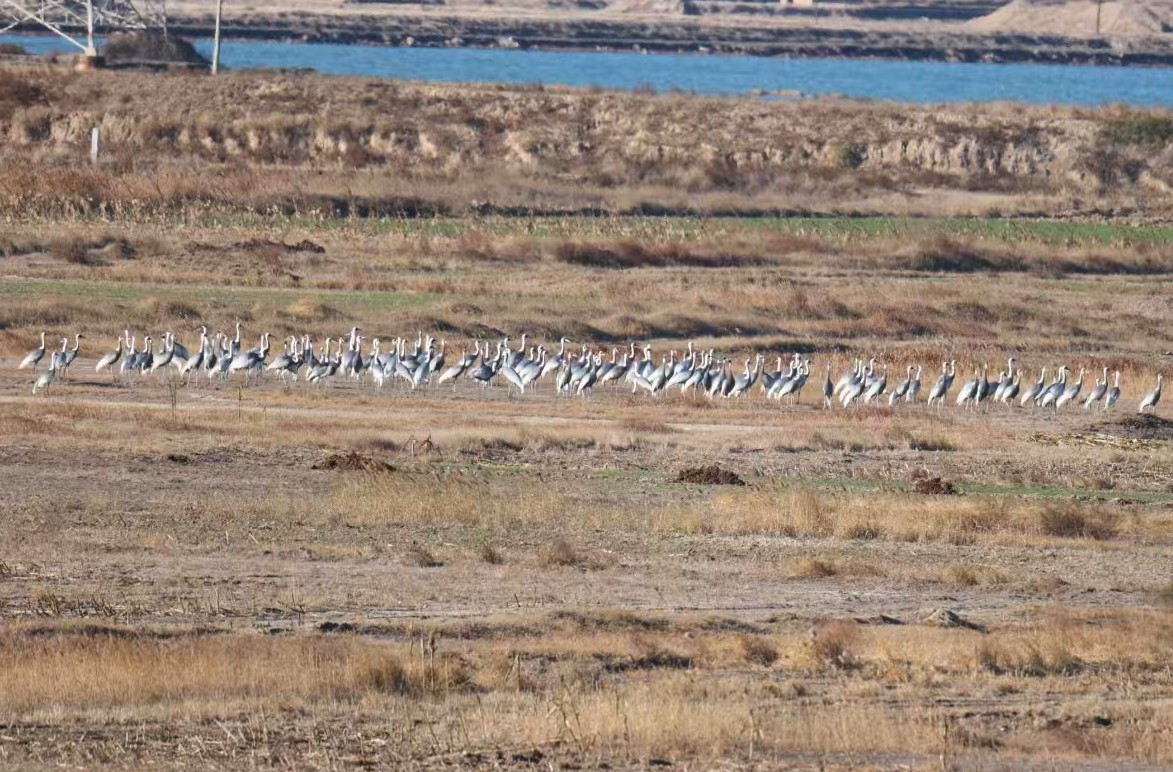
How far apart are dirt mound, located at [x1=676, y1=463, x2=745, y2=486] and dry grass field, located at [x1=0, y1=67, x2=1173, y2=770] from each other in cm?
52

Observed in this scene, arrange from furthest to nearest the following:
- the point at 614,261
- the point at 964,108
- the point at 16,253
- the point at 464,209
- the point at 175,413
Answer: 1. the point at 964,108
2. the point at 464,209
3. the point at 614,261
4. the point at 16,253
5. the point at 175,413

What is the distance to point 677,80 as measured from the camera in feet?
522

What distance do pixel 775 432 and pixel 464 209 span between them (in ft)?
105

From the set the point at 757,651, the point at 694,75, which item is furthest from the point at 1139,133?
the point at 694,75

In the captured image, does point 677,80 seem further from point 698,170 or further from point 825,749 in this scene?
point 825,749

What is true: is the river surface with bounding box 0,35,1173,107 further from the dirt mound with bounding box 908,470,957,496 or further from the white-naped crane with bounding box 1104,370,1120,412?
the dirt mound with bounding box 908,470,957,496

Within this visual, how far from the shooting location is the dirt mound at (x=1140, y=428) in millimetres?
33406

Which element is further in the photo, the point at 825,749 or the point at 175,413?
the point at 175,413

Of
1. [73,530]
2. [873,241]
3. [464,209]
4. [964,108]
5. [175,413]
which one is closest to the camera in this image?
[73,530]

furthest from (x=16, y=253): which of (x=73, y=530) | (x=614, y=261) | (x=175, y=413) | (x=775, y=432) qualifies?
(x=73, y=530)

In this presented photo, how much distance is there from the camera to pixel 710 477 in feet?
89.2

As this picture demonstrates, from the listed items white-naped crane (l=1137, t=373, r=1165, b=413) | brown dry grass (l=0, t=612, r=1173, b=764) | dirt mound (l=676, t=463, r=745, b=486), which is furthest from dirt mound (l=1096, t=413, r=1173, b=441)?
brown dry grass (l=0, t=612, r=1173, b=764)

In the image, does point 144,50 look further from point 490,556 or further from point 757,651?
point 757,651

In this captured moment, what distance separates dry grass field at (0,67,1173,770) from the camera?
14.6 metres
